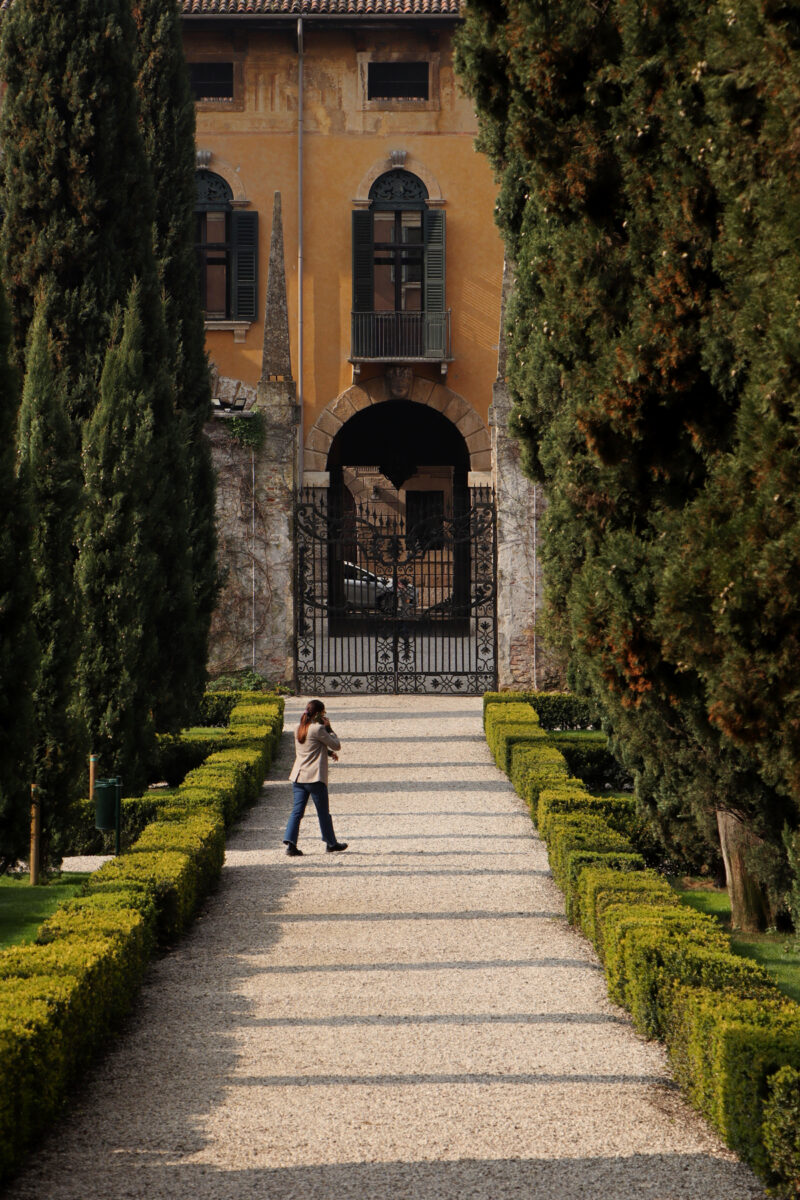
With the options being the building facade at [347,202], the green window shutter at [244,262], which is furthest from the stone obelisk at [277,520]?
the green window shutter at [244,262]

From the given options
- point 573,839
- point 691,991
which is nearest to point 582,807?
point 573,839

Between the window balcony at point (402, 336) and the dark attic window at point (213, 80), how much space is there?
4800 millimetres

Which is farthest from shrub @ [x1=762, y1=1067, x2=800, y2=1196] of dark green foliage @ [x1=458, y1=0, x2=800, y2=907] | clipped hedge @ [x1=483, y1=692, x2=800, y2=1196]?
dark green foliage @ [x1=458, y1=0, x2=800, y2=907]

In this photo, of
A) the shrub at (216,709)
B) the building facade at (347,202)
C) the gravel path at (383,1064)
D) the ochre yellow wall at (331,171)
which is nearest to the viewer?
Answer: the gravel path at (383,1064)

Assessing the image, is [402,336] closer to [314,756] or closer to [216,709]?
[216,709]

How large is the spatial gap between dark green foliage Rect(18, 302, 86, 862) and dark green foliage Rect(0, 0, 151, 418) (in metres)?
2.77

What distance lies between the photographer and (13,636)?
7.17 meters

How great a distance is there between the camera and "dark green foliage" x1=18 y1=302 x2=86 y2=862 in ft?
29.6

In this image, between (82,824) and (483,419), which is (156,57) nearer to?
(82,824)

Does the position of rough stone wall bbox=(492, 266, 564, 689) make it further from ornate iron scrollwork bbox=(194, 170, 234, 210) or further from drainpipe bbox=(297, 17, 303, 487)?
ornate iron scrollwork bbox=(194, 170, 234, 210)

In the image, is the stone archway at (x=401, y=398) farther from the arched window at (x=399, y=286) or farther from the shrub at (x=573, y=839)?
the shrub at (x=573, y=839)

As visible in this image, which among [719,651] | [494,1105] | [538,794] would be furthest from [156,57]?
[494,1105]

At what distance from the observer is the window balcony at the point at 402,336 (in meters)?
26.0

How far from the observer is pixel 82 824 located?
1097 cm
